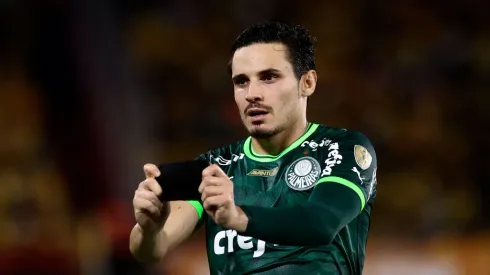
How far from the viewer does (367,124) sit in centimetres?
707

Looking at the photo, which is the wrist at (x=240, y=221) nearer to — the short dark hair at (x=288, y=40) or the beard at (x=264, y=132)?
the beard at (x=264, y=132)

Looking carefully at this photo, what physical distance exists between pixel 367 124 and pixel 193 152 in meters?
1.58

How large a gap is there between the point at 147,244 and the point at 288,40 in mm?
966

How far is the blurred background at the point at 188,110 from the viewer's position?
20.7 feet

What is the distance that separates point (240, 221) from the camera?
2340 mm

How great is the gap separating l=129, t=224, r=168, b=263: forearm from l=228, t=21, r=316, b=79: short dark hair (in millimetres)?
807

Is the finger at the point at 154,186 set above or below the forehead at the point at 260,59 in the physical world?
below

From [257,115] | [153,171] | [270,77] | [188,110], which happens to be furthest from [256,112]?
[188,110]

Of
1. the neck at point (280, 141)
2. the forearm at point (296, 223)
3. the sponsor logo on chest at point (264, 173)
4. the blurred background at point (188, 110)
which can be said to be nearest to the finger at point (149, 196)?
the forearm at point (296, 223)

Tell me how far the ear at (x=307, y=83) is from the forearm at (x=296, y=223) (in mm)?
707

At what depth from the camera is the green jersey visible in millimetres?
2830
